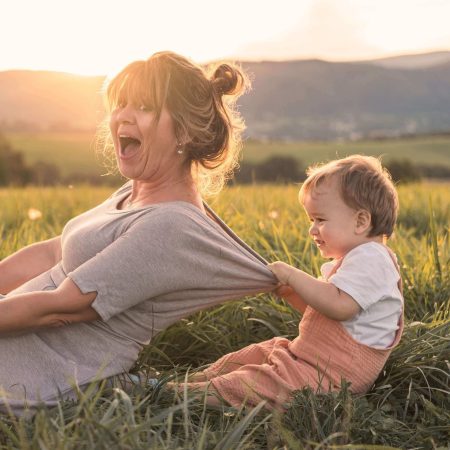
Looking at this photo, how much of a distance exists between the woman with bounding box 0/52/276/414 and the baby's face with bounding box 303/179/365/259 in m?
0.30

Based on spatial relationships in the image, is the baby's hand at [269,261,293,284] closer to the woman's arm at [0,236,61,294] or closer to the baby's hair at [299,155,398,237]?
A: the baby's hair at [299,155,398,237]

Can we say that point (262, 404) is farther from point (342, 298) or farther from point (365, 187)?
point (365, 187)

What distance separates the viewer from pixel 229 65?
9.92ft

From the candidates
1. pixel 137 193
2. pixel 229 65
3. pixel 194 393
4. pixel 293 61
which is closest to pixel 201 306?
pixel 194 393

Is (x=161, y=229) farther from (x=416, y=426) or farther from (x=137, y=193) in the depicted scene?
(x=416, y=426)

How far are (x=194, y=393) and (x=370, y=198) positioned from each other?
0.94 metres

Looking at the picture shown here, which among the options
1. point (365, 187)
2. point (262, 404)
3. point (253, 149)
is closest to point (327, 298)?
point (365, 187)

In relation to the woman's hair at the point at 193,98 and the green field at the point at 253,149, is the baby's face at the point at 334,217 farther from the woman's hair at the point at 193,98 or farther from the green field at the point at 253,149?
the green field at the point at 253,149

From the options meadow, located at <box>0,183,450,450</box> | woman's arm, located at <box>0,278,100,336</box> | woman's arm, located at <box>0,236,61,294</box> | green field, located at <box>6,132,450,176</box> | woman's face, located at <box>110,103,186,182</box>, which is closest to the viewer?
meadow, located at <box>0,183,450,450</box>

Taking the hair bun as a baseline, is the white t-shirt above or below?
below

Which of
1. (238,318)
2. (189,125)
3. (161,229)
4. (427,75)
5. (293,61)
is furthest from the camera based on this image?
(427,75)

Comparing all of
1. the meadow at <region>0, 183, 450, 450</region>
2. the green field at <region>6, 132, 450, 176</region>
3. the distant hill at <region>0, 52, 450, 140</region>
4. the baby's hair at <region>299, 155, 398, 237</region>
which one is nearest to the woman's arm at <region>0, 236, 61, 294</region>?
the meadow at <region>0, 183, 450, 450</region>

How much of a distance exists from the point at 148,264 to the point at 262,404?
685 mm

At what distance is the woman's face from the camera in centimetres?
288
